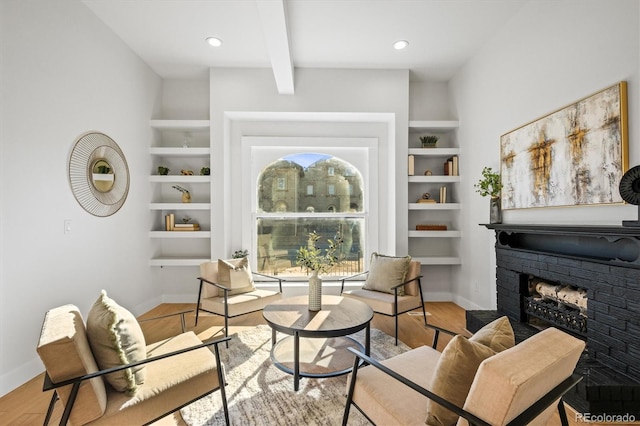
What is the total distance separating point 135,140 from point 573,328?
478cm

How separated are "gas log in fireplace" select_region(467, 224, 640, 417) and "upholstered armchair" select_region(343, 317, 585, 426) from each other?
79 centimetres

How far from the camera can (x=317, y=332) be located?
230cm

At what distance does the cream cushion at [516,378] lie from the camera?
1.05 m

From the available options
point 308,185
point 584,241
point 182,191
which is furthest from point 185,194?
point 584,241

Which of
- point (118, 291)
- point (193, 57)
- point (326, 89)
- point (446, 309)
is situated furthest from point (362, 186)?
point (118, 291)

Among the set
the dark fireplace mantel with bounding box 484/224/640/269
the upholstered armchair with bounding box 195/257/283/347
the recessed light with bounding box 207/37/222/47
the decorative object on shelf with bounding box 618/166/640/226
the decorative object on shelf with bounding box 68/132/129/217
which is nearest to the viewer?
the decorative object on shelf with bounding box 618/166/640/226

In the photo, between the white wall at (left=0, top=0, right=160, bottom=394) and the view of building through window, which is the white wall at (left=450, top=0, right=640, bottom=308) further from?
the white wall at (left=0, top=0, right=160, bottom=394)

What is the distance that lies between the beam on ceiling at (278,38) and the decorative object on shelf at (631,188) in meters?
2.68

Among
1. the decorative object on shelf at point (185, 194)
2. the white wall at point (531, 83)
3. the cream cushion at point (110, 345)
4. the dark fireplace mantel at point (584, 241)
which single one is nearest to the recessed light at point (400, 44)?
the white wall at point (531, 83)

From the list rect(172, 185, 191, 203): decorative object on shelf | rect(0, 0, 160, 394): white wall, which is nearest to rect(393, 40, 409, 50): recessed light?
rect(0, 0, 160, 394): white wall

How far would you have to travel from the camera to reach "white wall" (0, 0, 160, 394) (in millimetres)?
2383

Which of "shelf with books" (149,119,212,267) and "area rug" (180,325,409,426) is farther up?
"shelf with books" (149,119,212,267)

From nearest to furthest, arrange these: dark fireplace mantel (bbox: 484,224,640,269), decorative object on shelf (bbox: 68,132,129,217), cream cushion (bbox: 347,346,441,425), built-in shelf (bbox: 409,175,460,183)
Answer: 1. cream cushion (bbox: 347,346,441,425)
2. dark fireplace mantel (bbox: 484,224,640,269)
3. decorative object on shelf (bbox: 68,132,129,217)
4. built-in shelf (bbox: 409,175,460,183)

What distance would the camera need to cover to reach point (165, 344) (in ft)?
6.74
